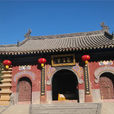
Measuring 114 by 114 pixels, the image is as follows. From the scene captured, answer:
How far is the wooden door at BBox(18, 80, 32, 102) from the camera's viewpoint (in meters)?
8.41

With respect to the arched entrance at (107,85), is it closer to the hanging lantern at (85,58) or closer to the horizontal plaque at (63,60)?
the hanging lantern at (85,58)

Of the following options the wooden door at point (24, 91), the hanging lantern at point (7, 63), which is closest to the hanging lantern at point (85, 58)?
the wooden door at point (24, 91)

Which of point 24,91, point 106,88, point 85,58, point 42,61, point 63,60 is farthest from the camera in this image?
point 24,91

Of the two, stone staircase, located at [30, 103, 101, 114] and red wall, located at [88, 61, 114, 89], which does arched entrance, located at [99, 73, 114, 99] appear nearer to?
red wall, located at [88, 61, 114, 89]

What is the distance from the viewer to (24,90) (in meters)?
8.57

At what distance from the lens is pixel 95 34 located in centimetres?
Answer: 1164

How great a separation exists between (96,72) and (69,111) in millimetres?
3258

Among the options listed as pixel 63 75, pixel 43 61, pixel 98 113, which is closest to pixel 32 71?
pixel 43 61

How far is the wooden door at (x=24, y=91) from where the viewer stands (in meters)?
8.41

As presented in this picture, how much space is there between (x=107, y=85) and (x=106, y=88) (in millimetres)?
211

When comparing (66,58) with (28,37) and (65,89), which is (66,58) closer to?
(65,89)

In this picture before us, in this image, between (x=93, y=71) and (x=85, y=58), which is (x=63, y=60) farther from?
(x=93, y=71)

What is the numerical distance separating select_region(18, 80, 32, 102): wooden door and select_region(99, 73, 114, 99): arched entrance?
4.99 meters

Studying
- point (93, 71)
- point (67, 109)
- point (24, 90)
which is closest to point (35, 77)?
point (24, 90)
